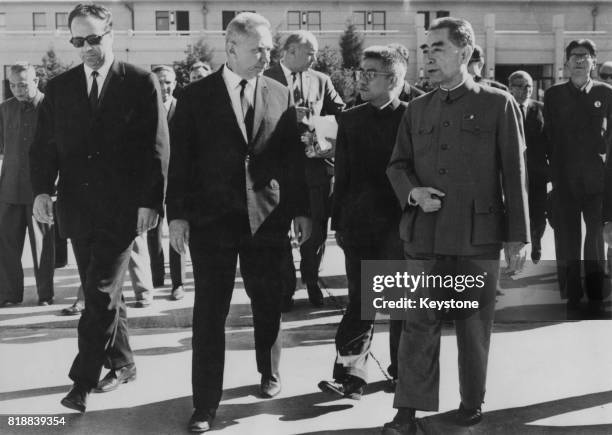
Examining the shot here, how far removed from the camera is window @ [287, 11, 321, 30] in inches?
1471

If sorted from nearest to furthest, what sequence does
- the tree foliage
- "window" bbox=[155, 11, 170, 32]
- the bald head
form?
the bald head, the tree foliage, "window" bbox=[155, 11, 170, 32]

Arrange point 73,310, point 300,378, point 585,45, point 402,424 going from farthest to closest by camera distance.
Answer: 1. point 73,310
2. point 585,45
3. point 300,378
4. point 402,424

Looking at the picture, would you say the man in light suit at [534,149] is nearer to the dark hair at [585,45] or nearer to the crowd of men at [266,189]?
the dark hair at [585,45]

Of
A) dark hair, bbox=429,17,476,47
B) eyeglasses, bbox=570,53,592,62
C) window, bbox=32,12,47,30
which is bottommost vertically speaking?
dark hair, bbox=429,17,476,47

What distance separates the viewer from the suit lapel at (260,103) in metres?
4.04

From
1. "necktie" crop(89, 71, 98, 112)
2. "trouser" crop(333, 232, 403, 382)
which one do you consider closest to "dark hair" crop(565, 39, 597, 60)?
"trouser" crop(333, 232, 403, 382)

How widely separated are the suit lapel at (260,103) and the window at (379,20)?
117 ft

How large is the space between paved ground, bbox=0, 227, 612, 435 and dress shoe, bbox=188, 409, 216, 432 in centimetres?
6

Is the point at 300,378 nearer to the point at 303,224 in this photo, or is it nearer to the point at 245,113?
the point at 303,224

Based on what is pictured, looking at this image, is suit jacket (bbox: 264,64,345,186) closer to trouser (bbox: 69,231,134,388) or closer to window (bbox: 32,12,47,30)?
trouser (bbox: 69,231,134,388)

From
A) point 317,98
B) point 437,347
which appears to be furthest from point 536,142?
point 437,347

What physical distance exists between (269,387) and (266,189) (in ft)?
3.25

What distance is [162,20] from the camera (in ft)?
118

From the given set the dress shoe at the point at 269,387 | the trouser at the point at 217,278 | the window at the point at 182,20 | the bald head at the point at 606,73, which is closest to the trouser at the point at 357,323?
the dress shoe at the point at 269,387
